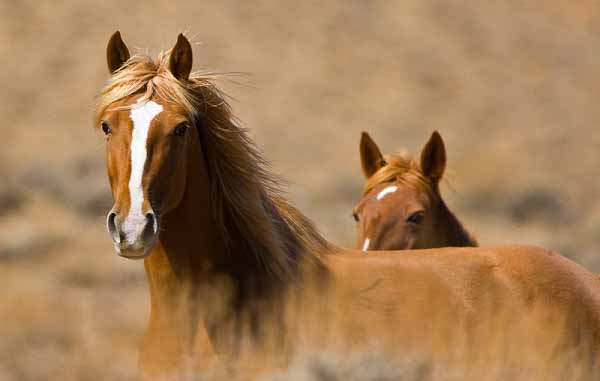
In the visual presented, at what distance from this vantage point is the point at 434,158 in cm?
853

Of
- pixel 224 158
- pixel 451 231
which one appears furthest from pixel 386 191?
pixel 224 158

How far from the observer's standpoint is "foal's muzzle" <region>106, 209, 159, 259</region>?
4.95m

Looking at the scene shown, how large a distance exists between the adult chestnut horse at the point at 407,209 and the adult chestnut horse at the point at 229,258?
6.31 ft

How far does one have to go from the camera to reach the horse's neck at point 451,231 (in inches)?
320

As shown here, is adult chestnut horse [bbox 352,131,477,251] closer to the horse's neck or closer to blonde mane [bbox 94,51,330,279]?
the horse's neck

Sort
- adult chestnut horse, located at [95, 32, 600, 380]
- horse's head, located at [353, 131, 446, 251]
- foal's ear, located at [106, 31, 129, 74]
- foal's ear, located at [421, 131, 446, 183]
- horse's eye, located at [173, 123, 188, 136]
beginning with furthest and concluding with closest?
foal's ear, located at [421, 131, 446, 183] → horse's head, located at [353, 131, 446, 251] → foal's ear, located at [106, 31, 129, 74] → horse's eye, located at [173, 123, 188, 136] → adult chestnut horse, located at [95, 32, 600, 380]

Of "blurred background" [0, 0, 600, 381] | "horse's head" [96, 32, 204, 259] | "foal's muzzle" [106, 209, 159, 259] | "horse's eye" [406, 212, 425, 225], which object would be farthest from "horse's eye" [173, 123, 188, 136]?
"blurred background" [0, 0, 600, 381]

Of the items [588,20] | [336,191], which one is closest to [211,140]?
[336,191]

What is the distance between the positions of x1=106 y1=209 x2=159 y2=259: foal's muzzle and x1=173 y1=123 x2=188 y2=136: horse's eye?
0.41m

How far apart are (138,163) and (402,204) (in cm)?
302

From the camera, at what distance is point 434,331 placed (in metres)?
5.54

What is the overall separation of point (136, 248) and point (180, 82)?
0.86 metres

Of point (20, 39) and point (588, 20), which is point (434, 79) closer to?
point (588, 20)

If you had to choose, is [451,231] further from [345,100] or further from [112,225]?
[345,100]
